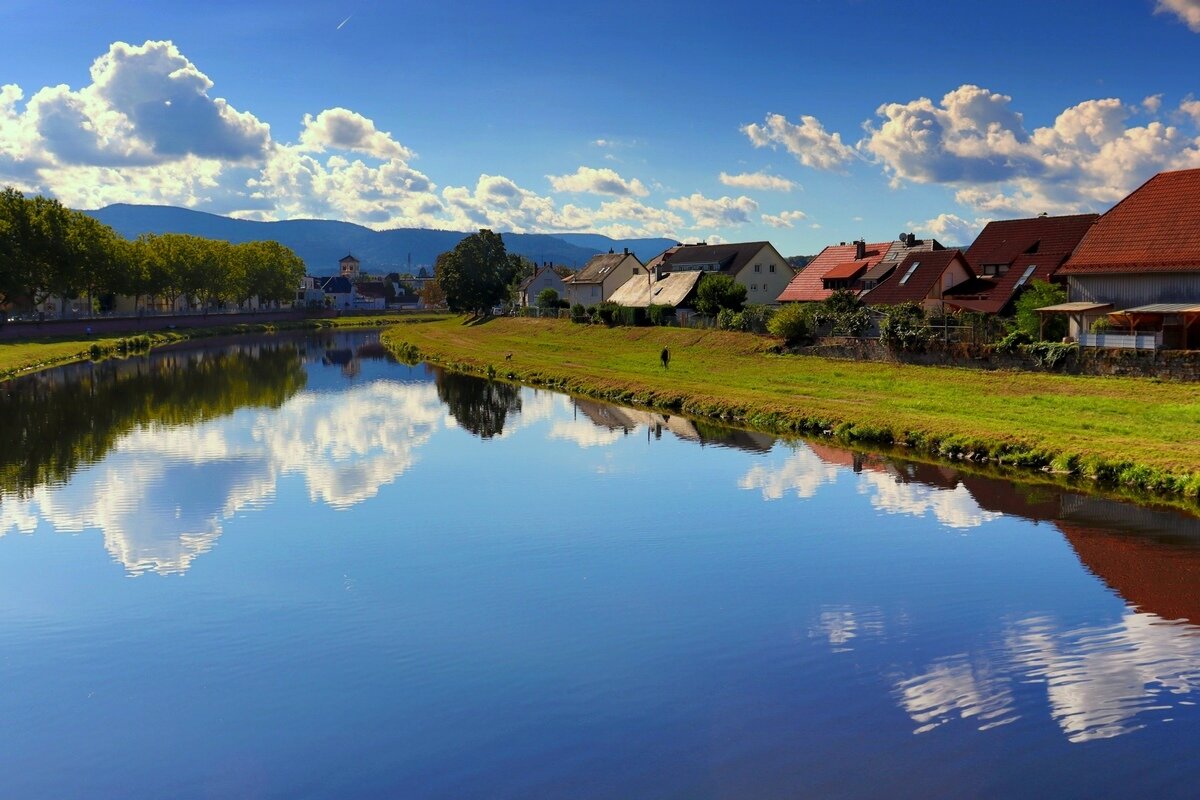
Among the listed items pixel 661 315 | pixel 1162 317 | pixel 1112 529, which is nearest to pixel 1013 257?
pixel 1162 317

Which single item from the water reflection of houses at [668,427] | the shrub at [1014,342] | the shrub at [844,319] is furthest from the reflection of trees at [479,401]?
the shrub at [1014,342]

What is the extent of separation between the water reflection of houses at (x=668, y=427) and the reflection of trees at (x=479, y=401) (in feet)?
14.0

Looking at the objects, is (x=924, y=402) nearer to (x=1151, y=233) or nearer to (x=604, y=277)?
(x=1151, y=233)

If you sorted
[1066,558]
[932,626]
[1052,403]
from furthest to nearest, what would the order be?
1. [1052,403]
2. [1066,558]
3. [932,626]

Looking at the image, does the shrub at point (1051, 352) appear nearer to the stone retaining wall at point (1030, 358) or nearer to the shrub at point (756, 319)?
the stone retaining wall at point (1030, 358)

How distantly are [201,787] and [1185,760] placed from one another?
1251 cm

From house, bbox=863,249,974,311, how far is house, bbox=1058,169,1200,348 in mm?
15493

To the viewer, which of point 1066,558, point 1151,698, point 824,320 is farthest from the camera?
point 824,320

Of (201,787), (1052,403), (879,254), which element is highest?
(879,254)

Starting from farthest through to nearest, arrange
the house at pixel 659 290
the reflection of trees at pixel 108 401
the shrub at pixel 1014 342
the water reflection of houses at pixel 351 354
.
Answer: the house at pixel 659 290
the water reflection of houses at pixel 351 354
the shrub at pixel 1014 342
the reflection of trees at pixel 108 401

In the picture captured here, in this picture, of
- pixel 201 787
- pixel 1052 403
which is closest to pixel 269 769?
pixel 201 787

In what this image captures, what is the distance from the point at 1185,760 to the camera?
41.2 feet

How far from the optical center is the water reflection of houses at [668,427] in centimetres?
3900

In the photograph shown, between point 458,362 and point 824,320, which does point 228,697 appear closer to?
point 824,320
